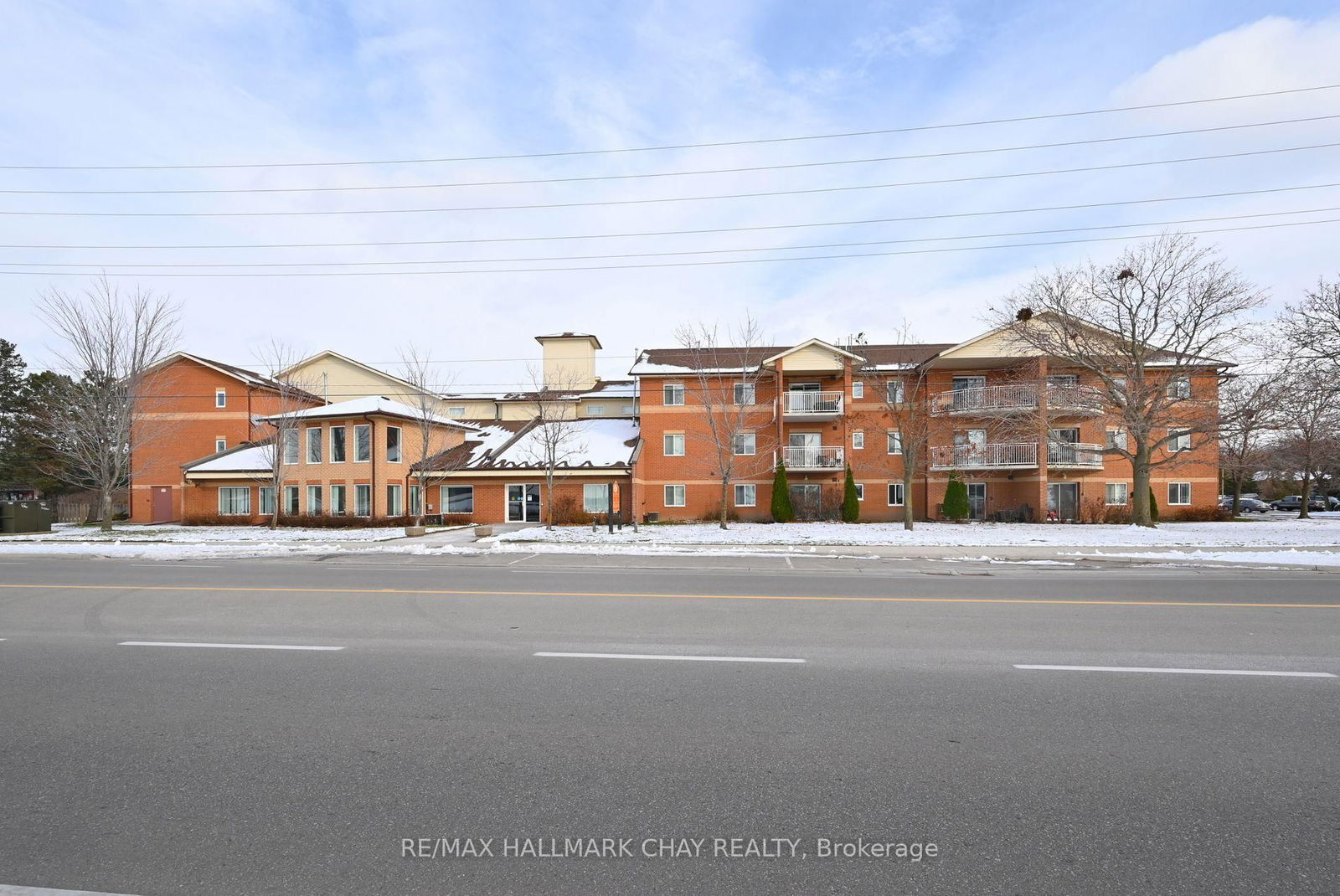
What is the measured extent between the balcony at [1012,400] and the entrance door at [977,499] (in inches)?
173

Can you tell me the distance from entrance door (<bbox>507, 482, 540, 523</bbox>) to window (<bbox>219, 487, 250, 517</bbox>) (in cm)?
1335

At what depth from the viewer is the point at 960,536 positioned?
25891 millimetres

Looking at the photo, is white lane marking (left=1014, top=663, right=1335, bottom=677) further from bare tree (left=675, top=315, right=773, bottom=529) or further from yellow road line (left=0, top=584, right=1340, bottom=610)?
bare tree (left=675, top=315, right=773, bottom=529)

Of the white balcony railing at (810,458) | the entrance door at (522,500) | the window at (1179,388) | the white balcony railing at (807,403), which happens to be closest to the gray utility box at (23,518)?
the entrance door at (522,500)

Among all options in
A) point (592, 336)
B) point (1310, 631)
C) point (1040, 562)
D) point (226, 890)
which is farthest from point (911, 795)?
point (592, 336)

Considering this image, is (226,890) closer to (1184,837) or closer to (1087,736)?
(1184,837)

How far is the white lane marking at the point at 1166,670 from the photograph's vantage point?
6.46 metres

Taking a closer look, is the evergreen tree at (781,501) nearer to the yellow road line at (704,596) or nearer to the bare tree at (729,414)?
the bare tree at (729,414)

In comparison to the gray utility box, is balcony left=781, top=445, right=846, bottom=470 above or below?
above

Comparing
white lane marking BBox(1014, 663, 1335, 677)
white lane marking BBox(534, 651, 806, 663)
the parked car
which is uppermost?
white lane marking BBox(534, 651, 806, 663)

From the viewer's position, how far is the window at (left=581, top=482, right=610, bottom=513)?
35531mm

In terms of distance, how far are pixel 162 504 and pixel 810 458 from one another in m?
35.5

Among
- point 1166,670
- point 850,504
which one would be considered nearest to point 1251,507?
point 850,504

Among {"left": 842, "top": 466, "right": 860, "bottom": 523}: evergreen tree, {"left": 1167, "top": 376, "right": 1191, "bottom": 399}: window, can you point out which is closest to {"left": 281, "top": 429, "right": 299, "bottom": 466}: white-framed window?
{"left": 842, "top": 466, "right": 860, "bottom": 523}: evergreen tree
